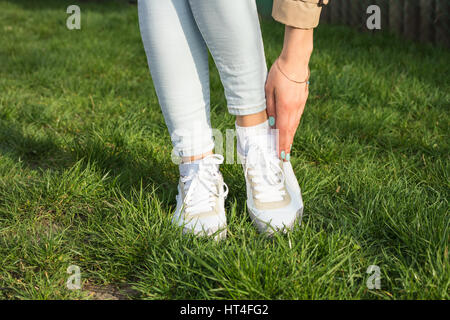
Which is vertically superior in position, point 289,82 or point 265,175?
point 289,82

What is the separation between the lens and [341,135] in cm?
219

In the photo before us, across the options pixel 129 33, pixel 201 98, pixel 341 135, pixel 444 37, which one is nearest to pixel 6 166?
pixel 201 98

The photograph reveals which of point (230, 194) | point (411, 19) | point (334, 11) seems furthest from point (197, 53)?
point (334, 11)

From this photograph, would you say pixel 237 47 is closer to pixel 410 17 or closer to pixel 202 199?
pixel 202 199

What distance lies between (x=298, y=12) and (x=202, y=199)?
633 millimetres

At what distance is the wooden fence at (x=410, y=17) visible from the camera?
3723 millimetres

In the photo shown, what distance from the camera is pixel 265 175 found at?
142 centimetres

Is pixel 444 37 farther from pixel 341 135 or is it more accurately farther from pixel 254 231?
pixel 254 231

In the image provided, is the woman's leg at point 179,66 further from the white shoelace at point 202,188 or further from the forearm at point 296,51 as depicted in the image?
the forearm at point 296,51

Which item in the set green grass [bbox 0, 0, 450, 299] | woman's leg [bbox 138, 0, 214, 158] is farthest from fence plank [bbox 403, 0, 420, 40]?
woman's leg [bbox 138, 0, 214, 158]

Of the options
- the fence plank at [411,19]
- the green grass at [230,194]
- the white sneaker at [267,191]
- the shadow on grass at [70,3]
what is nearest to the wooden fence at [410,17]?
the fence plank at [411,19]

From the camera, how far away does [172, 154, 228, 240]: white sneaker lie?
54.4 inches

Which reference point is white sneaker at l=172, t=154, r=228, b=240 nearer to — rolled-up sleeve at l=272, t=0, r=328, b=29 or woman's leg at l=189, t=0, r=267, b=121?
woman's leg at l=189, t=0, r=267, b=121

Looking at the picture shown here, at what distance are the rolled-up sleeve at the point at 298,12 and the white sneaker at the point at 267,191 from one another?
36 cm
